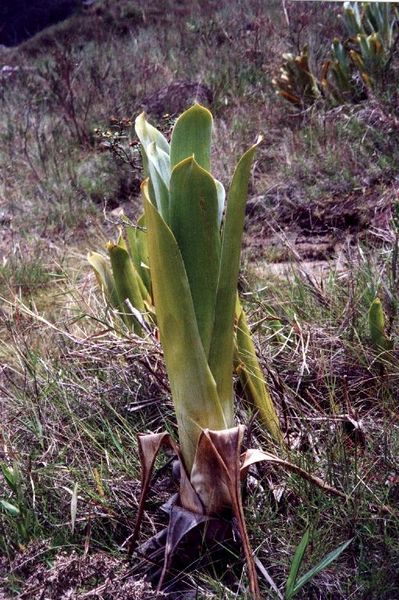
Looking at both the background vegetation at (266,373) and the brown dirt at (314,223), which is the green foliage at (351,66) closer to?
the background vegetation at (266,373)

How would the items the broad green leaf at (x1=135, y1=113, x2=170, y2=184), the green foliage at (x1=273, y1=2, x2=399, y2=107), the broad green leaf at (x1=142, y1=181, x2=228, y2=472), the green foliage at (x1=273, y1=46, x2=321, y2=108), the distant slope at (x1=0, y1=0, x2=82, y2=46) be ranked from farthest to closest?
the distant slope at (x1=0, y1=0, x2=82, y2=46)
the green foliage at (x1=273, y1=46, x2=321, y2=108)
the green foliage at (x1=273, y1=2, x2=399, y2=107)
the broad green leaf at (x1=135, y1=113, x2=170, y2=184)
the broad green leaf at (x1=142, y1=181, x2=228, y2=472)

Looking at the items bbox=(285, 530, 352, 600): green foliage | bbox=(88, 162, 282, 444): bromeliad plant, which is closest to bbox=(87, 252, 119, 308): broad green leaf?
bbox=(88, 162, 282, 444): bromeliad plant

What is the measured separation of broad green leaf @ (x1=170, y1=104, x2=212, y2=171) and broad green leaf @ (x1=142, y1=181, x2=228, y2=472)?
0.32 ft

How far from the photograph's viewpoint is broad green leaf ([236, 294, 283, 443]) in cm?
170

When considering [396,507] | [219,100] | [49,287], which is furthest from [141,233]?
[219,100]

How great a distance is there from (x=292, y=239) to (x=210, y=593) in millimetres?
2773

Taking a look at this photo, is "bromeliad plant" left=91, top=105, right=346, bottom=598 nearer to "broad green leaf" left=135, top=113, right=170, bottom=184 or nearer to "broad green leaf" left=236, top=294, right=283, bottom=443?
"broad green leaf" left=135, top=113, right=170, bottom=184

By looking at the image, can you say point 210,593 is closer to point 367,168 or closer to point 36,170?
point 367,168

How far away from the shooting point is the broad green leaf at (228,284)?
130 centimetres

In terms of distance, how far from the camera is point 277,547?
5.00 ft

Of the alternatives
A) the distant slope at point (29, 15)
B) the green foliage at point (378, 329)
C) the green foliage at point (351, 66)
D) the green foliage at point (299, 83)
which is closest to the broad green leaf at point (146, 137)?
the green foliage at point (378, 329)

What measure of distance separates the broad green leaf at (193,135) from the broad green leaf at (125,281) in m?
0.93

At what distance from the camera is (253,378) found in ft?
5.63

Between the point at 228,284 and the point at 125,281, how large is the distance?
3.42 ft
